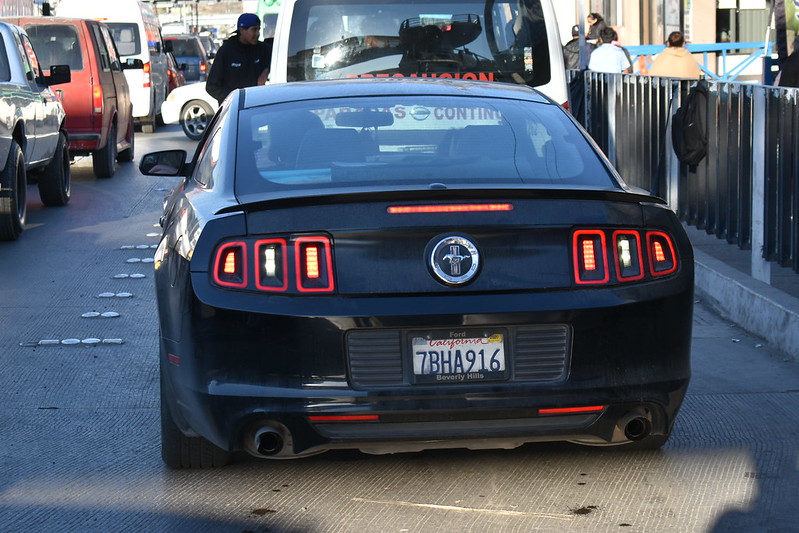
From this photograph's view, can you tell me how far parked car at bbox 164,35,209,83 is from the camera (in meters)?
37.1

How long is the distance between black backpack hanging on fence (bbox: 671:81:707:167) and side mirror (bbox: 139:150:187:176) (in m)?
4.13

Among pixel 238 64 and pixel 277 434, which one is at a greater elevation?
pixel 238 64

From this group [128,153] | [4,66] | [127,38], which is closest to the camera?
[4,66]

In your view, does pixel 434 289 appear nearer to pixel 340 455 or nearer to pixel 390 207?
pixel 390 207

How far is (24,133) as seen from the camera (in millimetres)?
12195

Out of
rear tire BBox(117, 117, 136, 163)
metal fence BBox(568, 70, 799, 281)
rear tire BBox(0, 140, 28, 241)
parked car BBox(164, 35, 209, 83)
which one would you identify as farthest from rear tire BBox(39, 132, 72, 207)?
parked car BBox(164, 35, 209, 83)

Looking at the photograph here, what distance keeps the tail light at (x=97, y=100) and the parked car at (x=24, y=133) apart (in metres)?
1.94

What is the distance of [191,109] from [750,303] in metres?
17.2

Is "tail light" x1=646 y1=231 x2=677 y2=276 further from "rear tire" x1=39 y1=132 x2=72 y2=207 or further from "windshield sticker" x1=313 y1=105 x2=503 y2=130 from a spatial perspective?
"rear tire" x1=39 y1=132 x2=72 y2=207

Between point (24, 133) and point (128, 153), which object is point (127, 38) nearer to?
point (128, 153)

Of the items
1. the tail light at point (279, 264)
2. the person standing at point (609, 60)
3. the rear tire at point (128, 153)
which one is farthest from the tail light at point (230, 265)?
the rear tire at point (128, 153)

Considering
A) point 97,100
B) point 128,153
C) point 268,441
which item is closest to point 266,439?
point 268,441

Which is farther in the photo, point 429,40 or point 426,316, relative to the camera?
point 429,40

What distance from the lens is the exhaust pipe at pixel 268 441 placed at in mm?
4595
